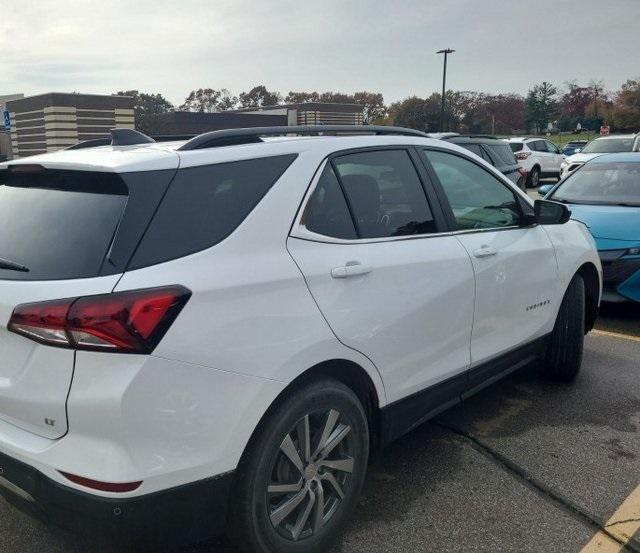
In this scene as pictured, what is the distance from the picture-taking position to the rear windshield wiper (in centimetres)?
209

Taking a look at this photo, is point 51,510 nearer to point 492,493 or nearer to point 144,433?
point 144,433

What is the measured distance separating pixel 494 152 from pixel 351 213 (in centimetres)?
903

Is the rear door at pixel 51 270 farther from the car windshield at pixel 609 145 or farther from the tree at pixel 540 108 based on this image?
the tree at pixel 540 108

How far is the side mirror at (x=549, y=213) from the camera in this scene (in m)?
3.81

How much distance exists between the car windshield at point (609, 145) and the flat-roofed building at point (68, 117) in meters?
19.9

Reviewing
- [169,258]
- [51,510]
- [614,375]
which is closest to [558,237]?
[614,375]

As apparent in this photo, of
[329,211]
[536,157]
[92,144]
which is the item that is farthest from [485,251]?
[536,157]

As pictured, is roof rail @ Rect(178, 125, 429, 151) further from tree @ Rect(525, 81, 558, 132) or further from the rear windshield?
tree @ Rect(525, 81, 558, 132)

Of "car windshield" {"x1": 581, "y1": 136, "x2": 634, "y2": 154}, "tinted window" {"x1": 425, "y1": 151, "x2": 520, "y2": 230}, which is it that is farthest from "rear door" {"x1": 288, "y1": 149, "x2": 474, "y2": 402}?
"car windshield" {"x1": 581, "y1": 136, "x2": 634, "y2": 154}

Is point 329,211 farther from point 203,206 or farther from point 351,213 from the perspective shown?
point 203,206

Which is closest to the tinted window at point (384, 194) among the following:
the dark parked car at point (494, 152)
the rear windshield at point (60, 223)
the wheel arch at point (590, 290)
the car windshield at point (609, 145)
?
the rear windshield at point (60, 223)

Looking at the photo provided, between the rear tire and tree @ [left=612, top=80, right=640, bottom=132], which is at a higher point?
tree @ [left=612, top=80, right=640, bottom=132]

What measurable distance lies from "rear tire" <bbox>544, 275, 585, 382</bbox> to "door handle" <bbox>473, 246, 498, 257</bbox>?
3.64ft

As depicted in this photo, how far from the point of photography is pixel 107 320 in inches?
73.5
